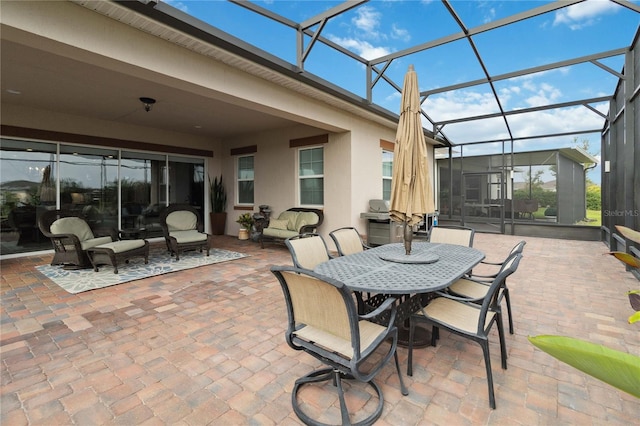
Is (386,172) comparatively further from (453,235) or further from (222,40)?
(222,40)

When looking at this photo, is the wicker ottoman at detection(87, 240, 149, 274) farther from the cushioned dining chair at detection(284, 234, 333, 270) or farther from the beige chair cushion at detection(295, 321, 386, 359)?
the beige chair cushion at detection(295, 321, 386, 359)

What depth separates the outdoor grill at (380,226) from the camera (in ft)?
22.2

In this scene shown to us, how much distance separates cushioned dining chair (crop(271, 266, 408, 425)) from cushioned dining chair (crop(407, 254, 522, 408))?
40 cm

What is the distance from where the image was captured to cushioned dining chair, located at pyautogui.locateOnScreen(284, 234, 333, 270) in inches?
111

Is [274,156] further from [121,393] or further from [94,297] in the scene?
[121,393]

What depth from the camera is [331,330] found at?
1778mm

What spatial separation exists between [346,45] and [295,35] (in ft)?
4.09

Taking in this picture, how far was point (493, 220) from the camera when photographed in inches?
410

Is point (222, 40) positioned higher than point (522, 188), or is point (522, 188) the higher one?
point (222, 40)

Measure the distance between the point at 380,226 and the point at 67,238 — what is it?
5.89m

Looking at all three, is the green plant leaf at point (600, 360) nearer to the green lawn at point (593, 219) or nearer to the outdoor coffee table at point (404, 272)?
the outdoor coffee table at point (404, 272)

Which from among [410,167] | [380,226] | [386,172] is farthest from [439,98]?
[410,167]

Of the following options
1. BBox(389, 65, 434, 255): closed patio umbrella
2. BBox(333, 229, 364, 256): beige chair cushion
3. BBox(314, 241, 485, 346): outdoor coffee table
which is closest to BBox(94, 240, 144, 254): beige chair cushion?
BBox(333, 229, 364, 256): beige chair cushion

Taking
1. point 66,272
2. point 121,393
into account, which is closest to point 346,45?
point 121,393
